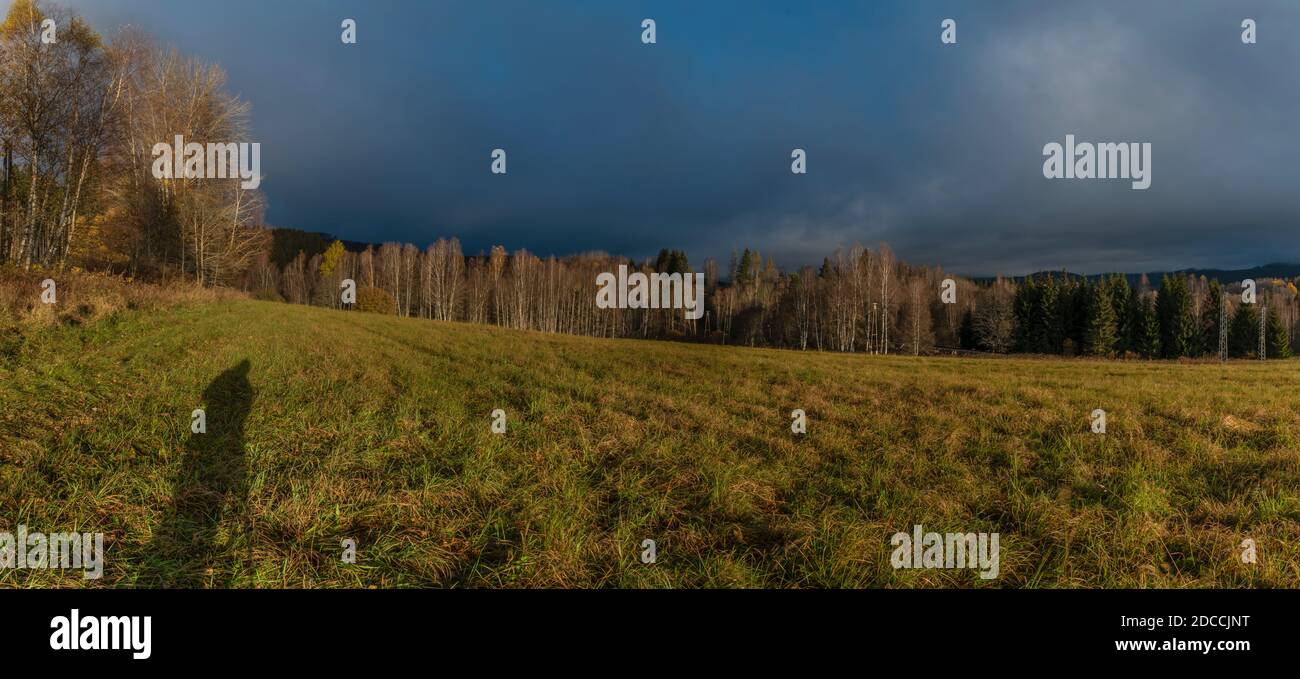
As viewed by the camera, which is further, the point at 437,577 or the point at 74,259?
the point at 74,259

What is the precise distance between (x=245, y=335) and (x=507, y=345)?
7406 millimetres

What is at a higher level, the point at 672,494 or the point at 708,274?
the point at 708,274

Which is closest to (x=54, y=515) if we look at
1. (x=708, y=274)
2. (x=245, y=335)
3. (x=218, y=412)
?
(x=218, y=412)

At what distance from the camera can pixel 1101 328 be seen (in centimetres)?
5472

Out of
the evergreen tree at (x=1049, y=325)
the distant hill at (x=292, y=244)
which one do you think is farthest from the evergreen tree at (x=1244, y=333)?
the distant hill at (x=292, y=244)

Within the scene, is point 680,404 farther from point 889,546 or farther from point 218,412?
point 218,412

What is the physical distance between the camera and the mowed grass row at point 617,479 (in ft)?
12.1

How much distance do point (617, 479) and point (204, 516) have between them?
3748mm

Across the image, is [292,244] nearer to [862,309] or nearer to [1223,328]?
[862,309]

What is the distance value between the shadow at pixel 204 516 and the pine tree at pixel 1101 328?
243 ft

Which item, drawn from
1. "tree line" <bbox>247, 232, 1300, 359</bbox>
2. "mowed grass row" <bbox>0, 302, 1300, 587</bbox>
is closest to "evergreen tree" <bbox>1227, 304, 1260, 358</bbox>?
"tree line" <bbox>247, 232, 1300, 359</bbox>

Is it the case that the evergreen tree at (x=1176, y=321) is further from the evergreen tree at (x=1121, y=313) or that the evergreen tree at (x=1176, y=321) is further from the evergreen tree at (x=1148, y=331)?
the evergreen tree at (x=1121, y=313)

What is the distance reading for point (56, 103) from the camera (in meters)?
21.4

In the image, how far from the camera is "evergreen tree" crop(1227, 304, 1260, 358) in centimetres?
5286
